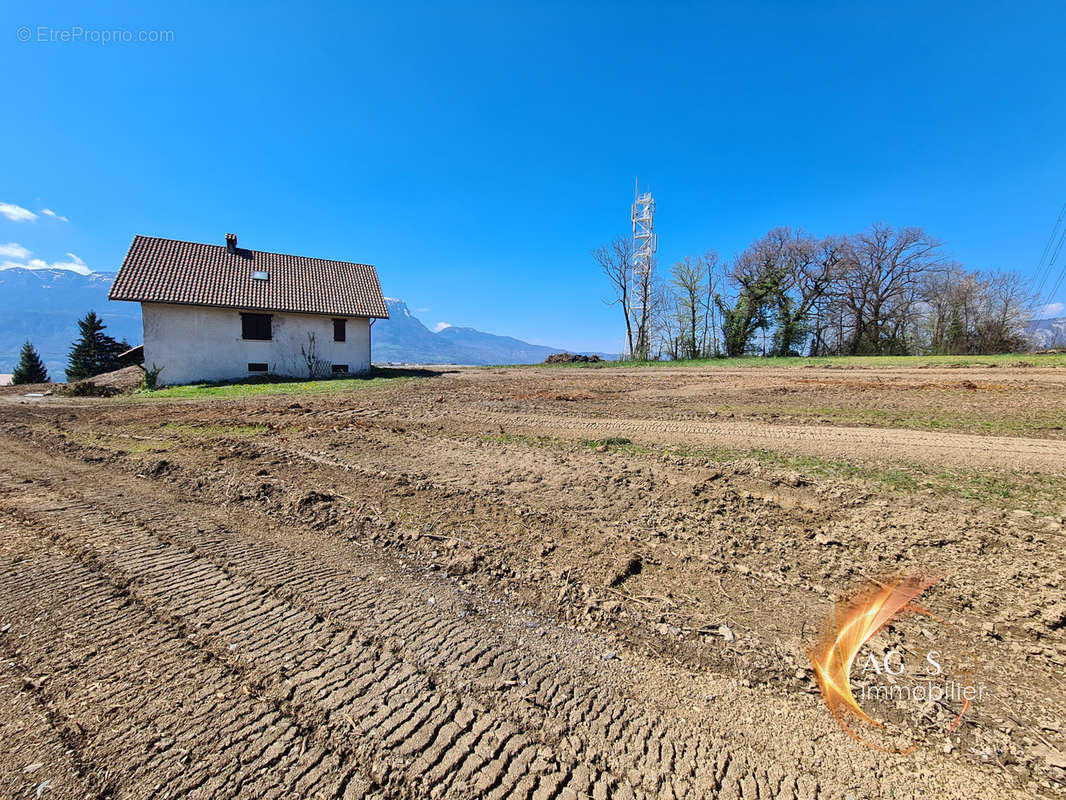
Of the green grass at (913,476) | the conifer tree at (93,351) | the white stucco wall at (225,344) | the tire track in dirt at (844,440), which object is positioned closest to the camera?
the green grass at (913,476)

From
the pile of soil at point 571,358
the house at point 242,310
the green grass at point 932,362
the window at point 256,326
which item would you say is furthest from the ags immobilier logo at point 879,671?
the pile of soil at point 571,358

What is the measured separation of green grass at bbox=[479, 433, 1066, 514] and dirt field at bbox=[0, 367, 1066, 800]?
4 cm

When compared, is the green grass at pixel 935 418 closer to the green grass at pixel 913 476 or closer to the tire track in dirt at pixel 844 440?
the tire track in dirt at pixel 844 440

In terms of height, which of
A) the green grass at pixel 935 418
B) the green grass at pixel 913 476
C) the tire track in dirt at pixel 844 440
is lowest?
the green grass at pixel 913 476

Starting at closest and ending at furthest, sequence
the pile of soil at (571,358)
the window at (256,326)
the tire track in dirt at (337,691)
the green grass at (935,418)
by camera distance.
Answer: the tire track in dirt at (337,691) < the green grass at (935,418) < the window at (256,326) < the pile of soil at (571,358)

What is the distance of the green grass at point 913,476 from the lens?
3.78 meters

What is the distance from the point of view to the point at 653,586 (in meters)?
2.77

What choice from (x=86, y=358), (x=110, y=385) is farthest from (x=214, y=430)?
(x=86, y=358)

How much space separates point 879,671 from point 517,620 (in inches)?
68.7

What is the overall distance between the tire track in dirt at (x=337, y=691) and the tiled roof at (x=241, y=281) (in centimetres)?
2070

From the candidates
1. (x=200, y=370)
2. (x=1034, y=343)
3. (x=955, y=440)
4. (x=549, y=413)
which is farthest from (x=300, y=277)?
(x=1034, y=343)

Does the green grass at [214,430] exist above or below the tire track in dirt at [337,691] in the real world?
above

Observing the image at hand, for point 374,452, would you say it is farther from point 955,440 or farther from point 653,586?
point 955,440

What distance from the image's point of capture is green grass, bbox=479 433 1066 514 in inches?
149
